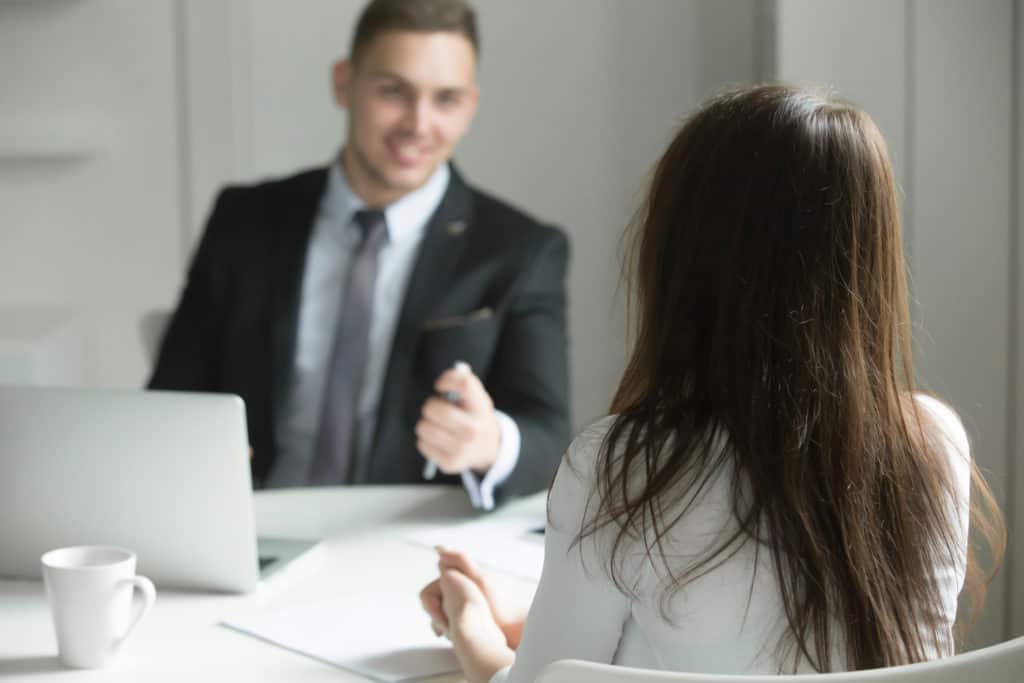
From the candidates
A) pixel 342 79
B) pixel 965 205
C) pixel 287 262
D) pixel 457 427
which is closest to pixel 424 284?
pixel 287 262

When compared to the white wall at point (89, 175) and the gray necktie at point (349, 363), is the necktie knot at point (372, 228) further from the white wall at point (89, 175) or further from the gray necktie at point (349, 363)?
the white wall at point (89, 175)

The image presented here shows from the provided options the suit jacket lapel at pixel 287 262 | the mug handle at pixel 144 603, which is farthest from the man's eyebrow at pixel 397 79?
the mug handle at pixel 144 603

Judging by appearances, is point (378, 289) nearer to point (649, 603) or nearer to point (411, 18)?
point (411, 18)

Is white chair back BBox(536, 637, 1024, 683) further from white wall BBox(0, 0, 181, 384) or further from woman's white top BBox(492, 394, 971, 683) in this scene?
white wall BBox(0, 0, 181, 384)

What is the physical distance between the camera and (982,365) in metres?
2.64

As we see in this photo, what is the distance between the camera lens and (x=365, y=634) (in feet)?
4.18

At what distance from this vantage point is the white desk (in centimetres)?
119

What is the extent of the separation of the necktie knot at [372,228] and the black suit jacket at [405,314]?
86 millimetres

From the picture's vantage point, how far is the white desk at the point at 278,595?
119 cm

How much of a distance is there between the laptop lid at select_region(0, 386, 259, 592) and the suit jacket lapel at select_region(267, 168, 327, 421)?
104cm

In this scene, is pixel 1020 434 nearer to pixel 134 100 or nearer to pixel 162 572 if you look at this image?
pixel 162 572

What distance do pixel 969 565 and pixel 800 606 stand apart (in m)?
0.26

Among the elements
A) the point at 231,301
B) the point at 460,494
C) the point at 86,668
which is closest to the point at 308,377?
the point at 231,301

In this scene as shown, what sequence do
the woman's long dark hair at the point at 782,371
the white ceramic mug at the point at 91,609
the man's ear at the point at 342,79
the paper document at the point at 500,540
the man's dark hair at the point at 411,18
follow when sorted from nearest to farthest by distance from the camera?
the woman's long dark hair at the point at 782,371 → the white ceramic mug at the point at 91,609 → the paper document at the point at 500,540 → the man's dark hair at the point at 411,18 → the man's ear at the point at 342,79
